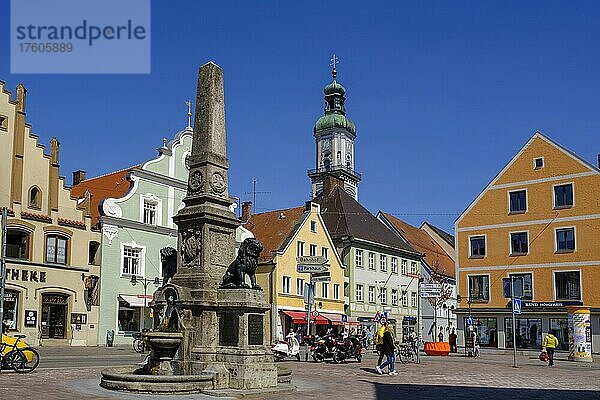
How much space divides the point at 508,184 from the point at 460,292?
815 cm

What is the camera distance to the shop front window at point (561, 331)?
4638cm

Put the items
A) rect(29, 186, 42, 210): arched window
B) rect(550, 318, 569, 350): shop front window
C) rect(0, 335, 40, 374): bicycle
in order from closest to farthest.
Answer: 1. rect(0, 335, 40, 374): bicycle
2. rect(29, 186, 42, 210): arched window
3. rect(550, 318, 569, 350): shop front window

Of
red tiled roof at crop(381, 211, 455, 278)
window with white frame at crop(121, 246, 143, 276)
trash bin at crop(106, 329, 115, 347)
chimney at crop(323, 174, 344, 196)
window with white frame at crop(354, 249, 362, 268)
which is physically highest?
chimney at crop(323, 174, 344, 196)

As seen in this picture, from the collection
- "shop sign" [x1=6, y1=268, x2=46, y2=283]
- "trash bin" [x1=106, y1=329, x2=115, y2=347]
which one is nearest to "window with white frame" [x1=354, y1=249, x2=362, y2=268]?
"trash bin" [x1=106, y1=329, x2=115, y2=347]

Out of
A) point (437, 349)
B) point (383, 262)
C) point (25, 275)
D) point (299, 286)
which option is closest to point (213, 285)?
point (25, 275)

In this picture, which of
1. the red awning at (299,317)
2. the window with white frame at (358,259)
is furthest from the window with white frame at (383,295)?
the red awning at (299,317)

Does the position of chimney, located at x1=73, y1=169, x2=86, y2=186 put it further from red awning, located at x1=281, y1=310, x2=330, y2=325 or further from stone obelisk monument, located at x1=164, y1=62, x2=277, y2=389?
stone obelisk monument, located at x1=164, y1=62, x2=277, y2=389

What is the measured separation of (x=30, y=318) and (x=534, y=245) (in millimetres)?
31111

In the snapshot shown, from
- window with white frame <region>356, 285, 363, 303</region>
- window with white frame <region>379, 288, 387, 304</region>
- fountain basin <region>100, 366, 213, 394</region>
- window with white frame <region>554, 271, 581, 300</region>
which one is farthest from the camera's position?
window with white frame <region>379, 288, 387, 304</region>

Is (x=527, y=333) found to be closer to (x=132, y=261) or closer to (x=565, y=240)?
(x=565, y=240)

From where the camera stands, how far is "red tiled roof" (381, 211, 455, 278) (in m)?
73.8

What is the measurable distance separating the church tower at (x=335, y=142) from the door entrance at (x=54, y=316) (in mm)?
89482

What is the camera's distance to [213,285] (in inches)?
677

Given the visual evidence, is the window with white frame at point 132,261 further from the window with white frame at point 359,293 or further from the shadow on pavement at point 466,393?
the shadow on pavement at point 466,393
